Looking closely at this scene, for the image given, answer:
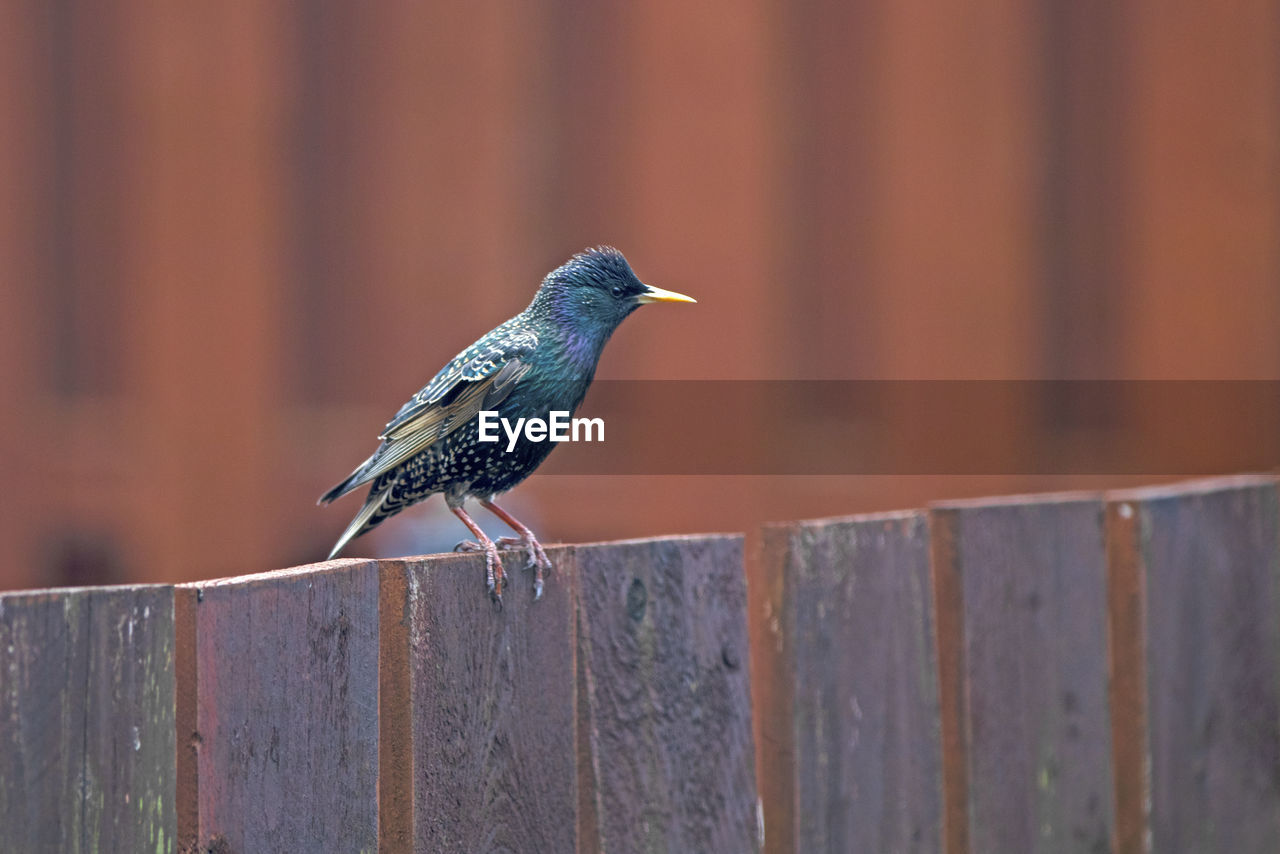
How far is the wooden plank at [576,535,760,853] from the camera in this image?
1.99 meters

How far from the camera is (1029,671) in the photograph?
2.36 metres

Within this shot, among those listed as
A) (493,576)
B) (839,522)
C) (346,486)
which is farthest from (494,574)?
(346,486)

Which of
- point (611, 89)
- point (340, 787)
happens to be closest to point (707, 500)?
point (611, 89)

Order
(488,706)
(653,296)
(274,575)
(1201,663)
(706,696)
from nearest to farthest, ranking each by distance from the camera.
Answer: (274,575) → (488,706) → (706,696) → (1201,663) → (653,296)

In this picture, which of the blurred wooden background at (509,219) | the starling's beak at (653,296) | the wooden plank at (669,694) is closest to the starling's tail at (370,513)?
the starling's beak at (653,296)

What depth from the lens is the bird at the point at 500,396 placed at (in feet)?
8.93

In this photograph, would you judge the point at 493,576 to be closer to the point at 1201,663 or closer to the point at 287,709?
the point at 287,709

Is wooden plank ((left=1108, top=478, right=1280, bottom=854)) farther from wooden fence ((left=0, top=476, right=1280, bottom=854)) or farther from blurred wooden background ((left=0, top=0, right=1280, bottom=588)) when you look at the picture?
blurred wooden background ((left=0, top=0, right=1280, bottom=588))

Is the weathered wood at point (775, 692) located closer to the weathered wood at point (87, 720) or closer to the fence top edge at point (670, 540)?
the fence top edge at point (670, 540)

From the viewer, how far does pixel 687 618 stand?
2.09 metres

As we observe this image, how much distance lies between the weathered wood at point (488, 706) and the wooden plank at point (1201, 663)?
105cm

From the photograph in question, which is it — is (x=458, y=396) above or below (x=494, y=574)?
above

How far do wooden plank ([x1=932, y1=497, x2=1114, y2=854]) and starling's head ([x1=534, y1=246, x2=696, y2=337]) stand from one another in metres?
0.86

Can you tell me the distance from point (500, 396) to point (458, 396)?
11 cm
